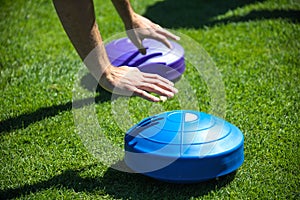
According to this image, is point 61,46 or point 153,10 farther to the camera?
point 153,10

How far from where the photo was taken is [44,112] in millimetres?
3693

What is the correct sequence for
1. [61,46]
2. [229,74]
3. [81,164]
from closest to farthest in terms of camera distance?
[81,164], [229,74], [61,46]

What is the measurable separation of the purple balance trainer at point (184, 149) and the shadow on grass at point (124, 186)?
0.35 feet

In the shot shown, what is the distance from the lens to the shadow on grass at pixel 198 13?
209 inches

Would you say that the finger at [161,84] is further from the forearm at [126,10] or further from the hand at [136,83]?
the forearm at [126,10]

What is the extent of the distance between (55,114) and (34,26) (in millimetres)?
1959

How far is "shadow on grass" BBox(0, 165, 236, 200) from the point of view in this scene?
107 inches

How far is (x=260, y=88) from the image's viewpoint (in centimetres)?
397

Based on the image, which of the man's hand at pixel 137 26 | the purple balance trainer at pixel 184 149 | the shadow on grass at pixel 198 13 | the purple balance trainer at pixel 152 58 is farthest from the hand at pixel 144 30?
the shadow on grass at pixel 198 13

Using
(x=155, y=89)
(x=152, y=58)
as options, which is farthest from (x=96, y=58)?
(x=152, y=58)

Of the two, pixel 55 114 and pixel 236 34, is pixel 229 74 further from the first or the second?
pixel 55 114

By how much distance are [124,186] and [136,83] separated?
64cm

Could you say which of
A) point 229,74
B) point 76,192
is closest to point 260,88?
point 229,74

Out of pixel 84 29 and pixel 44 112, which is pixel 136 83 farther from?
pixel 44 112
